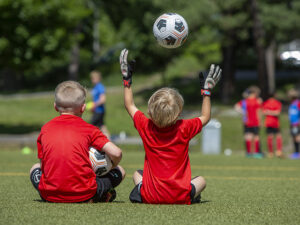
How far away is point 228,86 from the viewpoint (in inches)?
1344

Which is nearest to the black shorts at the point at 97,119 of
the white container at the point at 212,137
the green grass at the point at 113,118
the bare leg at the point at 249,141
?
the white container at the point at 212,137

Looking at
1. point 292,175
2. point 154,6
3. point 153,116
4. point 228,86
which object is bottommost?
point 292,175

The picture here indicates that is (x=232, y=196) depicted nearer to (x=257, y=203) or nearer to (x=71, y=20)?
(x=257, y=203)

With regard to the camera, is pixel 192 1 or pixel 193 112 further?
pixel 193 112

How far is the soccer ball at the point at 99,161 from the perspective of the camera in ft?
17.0

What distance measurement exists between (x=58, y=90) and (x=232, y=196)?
2.67 m

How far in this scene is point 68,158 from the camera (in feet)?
16.5

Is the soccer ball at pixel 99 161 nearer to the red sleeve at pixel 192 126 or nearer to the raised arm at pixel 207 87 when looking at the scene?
the red sleeve at pixel 192 126

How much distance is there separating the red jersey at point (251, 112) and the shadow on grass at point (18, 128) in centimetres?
993

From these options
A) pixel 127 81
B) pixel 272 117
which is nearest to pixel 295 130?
pixel 272 117

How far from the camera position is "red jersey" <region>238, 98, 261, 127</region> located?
15883 mm

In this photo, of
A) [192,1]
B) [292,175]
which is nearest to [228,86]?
[192,1]

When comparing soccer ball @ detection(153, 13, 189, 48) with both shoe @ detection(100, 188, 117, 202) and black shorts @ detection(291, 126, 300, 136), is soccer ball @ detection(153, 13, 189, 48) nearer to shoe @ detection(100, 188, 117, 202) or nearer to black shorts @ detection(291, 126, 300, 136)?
shoe @ detection(100, 188, 117, 202)

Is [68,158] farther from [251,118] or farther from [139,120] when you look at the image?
[251,118]
